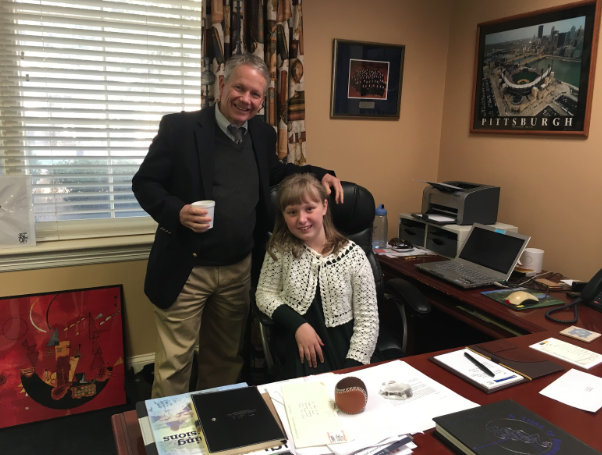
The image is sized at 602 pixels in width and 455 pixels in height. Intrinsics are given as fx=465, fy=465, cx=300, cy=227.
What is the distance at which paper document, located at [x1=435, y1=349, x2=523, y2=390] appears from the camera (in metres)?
1.25

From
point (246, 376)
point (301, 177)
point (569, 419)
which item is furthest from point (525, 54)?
point (246, 376)

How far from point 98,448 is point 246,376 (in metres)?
0.78

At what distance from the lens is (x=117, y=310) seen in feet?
7.95

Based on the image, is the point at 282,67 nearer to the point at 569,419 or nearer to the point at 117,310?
the point at 117,310

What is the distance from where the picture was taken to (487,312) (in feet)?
6.21

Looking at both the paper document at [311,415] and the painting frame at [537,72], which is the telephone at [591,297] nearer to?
the painting frame at [537,72]

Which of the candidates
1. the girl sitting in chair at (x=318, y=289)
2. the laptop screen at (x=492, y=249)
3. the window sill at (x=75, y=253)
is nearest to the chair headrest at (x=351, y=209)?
the girl sitting in chair at (x=318, y=289)

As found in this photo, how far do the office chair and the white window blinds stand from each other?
0.91m

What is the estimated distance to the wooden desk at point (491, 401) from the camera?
1.02m

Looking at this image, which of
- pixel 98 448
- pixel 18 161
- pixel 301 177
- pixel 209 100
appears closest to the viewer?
pixel 301 177

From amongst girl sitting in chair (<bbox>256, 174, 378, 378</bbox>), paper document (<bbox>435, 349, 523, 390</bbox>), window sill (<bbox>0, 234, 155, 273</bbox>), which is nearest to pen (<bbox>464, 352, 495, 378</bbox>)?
paper document (<bbox>435, 349, 523, 390</bbox>)

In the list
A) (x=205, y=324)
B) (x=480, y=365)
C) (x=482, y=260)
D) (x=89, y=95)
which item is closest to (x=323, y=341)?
(x=480, y=365)

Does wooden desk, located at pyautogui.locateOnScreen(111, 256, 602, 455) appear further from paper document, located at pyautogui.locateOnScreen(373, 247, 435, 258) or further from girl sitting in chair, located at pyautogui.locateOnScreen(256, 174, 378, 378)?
girl sitting in chair, located at pyautogui.locateOnScreen(256, 174, 378, 378)

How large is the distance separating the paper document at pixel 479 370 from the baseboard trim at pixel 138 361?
5.80 ft
